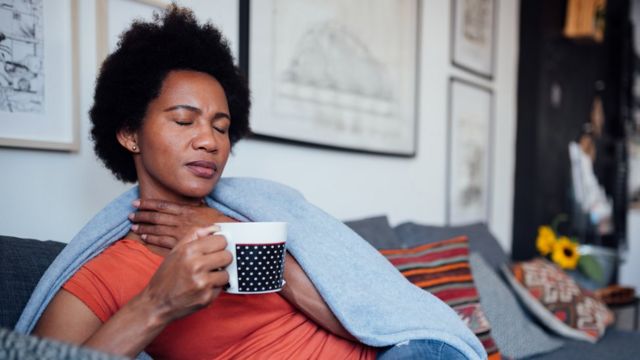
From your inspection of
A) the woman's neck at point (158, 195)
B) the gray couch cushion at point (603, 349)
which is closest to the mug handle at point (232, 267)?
the woman's neck at point (158, 195)

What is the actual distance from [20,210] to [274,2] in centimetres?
100

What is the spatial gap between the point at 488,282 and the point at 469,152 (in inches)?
49.3

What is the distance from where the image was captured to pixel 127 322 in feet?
2.64

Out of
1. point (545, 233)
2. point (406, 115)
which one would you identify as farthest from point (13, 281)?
point (545, 233)

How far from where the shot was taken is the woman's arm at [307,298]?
1107 millimetres

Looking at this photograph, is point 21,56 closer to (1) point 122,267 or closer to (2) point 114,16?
(2) point 114,16

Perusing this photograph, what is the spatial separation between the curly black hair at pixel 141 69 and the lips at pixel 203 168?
15 cm

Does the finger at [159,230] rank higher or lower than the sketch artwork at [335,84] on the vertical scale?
lower

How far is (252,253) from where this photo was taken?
31.0 inches

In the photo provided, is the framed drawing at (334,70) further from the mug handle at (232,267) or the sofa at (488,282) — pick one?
the mug handle at (232,267)

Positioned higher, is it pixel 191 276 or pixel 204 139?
pixel 204 139

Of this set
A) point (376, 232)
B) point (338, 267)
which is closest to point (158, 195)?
point (338, 267)

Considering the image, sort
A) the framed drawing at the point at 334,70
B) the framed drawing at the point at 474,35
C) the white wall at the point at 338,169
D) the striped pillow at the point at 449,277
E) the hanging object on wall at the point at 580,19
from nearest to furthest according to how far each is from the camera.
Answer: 1. the white wall at the point at 338,169
2. the striped pillow at the point at 449,277
3. the framed drawing at the point at 334,70
4. the framed drawing at the point at 474,35
5. the hanging object on wall at the point at 580,19

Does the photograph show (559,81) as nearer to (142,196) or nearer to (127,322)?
(142,196)
